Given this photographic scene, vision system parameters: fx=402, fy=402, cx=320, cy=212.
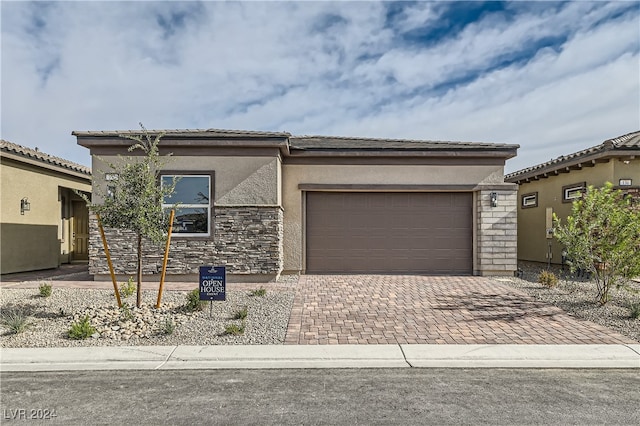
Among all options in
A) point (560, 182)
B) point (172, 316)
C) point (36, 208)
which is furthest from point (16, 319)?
point (560, 182)

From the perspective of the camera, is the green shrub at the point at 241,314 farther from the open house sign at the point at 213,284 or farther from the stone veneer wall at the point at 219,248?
the stone veneer wall at the point at 219,248

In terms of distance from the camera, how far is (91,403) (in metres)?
4.56

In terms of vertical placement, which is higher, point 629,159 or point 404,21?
point 404,21

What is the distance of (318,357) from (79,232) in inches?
586

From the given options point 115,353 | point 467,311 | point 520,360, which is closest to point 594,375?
point 520,360

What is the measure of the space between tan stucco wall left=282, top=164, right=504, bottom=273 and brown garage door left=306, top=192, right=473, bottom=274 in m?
0.48

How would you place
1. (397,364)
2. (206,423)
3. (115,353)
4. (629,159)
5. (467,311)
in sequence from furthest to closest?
(629,159) → (467,311) → (115,353) → (397,364) → (206,423)

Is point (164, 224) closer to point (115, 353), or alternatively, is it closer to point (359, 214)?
point (115, 353)

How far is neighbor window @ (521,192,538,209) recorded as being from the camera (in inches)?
663

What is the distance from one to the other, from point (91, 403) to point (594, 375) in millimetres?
6305

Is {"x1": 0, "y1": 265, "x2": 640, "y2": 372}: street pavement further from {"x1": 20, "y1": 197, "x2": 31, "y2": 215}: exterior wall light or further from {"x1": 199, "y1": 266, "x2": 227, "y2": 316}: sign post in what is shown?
{"x1": 20, "y1": 197, "x2": 31, "y2": 215}: exterior wall light

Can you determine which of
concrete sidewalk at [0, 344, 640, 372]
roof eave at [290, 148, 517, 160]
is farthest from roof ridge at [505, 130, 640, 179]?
concrete sidewalk at [0, 344, 640, 372]

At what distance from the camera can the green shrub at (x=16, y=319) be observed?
273 inches

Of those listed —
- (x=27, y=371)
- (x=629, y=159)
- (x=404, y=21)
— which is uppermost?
(x=404, y=21)
